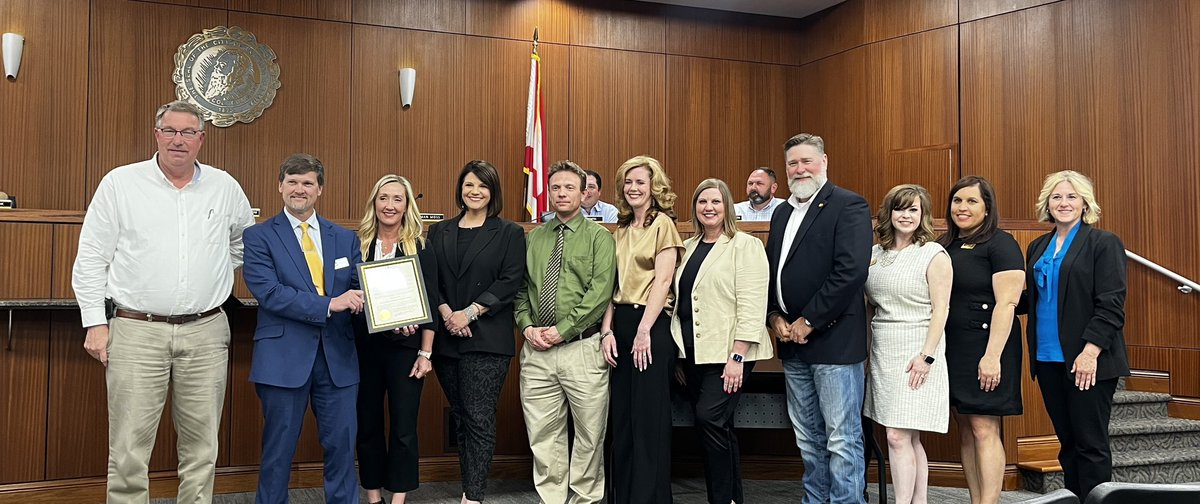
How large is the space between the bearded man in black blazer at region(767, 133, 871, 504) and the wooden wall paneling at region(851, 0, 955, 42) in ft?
12.7

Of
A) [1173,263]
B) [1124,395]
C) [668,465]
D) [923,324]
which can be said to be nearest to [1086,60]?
[1173,263]

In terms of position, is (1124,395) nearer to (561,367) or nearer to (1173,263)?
(1173,263)

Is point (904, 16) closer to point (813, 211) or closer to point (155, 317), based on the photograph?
Answer: point (813, 211)

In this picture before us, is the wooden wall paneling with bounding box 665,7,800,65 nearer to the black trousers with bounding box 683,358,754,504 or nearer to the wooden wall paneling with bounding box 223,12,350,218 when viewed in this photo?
the wooden wall paneling with bounding box 223,12,350,218

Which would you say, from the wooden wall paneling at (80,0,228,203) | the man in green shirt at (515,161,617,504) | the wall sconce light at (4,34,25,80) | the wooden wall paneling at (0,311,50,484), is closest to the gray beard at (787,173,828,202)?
the man in green shirt at (515,161,617,504)

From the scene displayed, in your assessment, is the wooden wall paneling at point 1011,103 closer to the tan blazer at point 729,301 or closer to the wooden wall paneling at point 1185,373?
the wooden wall paneling at point 1185,373

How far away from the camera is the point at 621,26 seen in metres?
7.31

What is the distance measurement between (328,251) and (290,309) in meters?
0.31

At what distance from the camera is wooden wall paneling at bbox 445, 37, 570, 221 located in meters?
6.82

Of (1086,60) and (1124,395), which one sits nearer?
(1124,395)

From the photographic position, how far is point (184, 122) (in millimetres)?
3164

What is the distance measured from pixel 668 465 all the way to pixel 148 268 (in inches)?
83.0

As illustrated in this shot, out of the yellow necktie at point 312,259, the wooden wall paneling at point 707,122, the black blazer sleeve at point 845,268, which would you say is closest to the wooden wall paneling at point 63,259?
the yellow necktie at point 312,259

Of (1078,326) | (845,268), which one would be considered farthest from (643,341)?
(1078,326)
